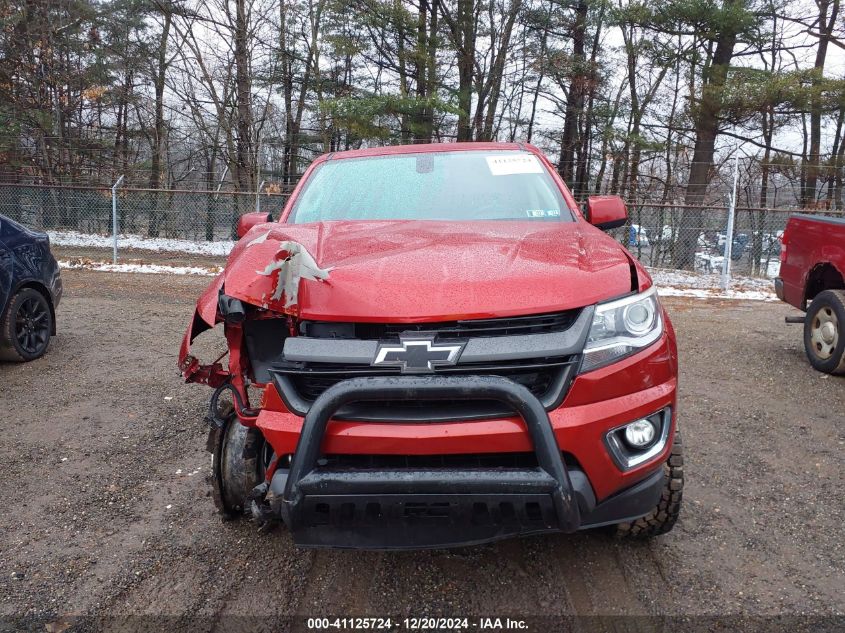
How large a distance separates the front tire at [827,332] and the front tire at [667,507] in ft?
11.9

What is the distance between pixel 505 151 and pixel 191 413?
2.84 metres

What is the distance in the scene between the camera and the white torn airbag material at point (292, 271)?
207 centimetres

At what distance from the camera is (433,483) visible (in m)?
1.83

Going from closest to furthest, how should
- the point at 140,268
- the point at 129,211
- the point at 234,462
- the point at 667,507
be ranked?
the point at 667,507 → the point at 234,462 → the point at 140,268 → the point at 129,211

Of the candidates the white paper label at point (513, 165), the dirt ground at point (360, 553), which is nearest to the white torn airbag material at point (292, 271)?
the dirt ground at point (360, 553)

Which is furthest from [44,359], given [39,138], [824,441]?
[39,138]

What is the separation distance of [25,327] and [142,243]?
10974mm

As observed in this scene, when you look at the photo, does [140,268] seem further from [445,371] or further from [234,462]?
[445,371]

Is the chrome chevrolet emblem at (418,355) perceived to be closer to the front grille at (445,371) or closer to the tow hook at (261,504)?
the front grille at (445,371)

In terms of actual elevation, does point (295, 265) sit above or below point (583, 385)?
above

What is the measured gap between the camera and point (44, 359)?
5656 mm

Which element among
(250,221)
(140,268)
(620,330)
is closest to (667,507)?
(620,330)

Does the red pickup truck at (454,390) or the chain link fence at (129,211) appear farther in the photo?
the chain link fence at (129,211)

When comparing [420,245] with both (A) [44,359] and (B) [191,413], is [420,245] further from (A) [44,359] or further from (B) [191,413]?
(A) [44,359]
